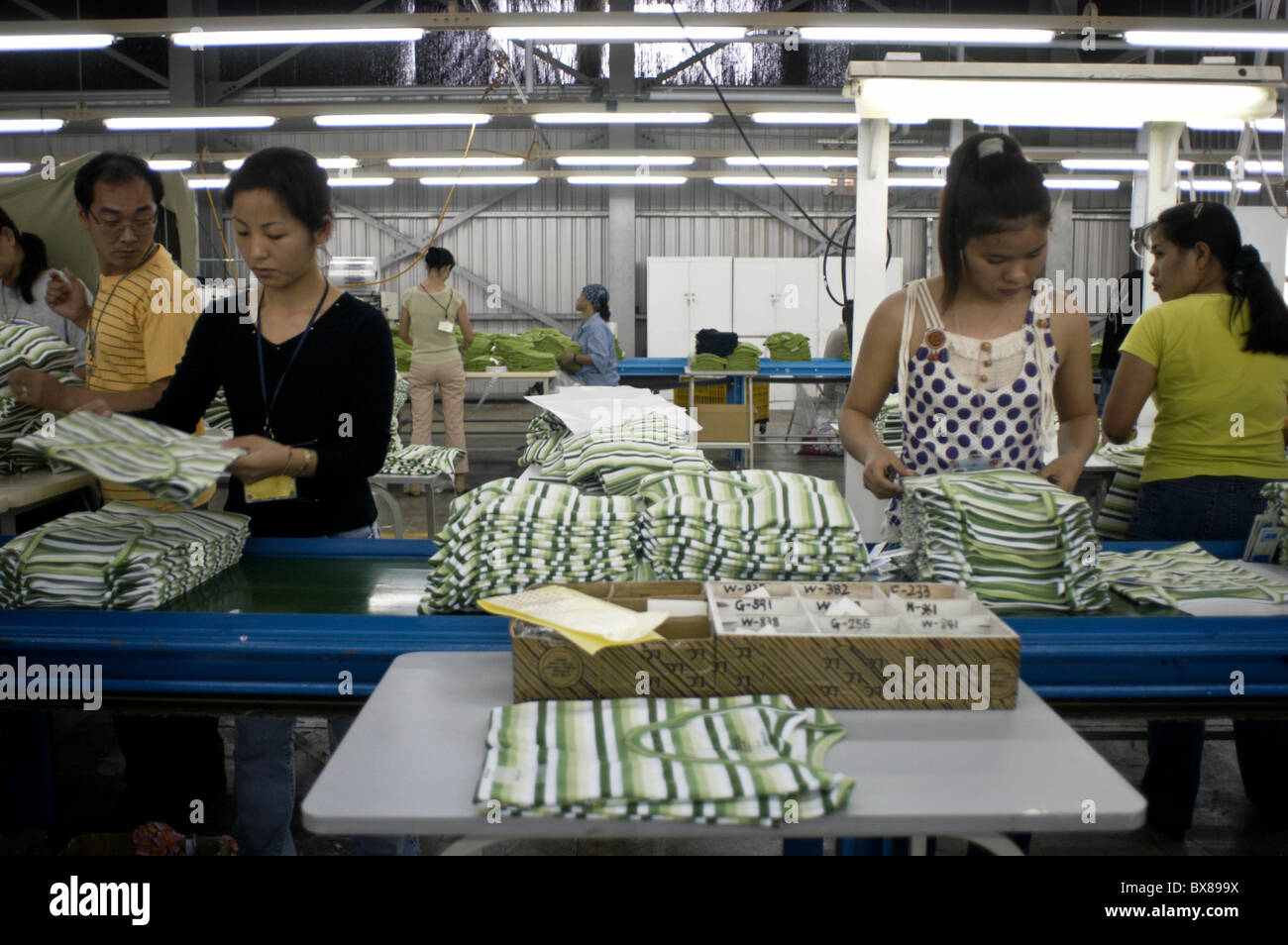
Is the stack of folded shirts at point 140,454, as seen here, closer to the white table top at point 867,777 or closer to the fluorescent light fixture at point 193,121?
the white table top at point 867,777

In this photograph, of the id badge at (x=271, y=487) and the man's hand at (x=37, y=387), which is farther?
the man's hand at (x=37, y=387)

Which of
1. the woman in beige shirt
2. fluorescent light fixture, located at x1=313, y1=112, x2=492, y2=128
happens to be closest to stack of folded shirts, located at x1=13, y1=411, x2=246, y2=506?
the woman in beige shirt

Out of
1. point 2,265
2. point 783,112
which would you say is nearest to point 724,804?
point 2,265

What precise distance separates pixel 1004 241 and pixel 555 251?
49.9 ft

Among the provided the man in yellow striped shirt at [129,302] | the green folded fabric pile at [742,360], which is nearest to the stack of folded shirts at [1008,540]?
the man in yellow striped shirt at [129,302]

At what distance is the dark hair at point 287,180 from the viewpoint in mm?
2057

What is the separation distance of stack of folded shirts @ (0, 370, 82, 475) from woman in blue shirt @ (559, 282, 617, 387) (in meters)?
5.51

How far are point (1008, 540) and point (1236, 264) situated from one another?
4.92 ft

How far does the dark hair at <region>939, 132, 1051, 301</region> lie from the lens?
205cm

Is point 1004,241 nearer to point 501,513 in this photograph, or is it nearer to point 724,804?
point 501,513

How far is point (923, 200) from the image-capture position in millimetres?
16969

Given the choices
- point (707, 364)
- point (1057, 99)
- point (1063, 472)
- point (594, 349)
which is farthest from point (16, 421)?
point (707, 364)

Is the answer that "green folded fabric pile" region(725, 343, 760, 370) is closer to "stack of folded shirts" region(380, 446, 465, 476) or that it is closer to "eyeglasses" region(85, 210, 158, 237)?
"stack of folded shirts" region(380, 446, 465, 476)

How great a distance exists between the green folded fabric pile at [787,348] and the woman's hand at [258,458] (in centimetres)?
A: 870
